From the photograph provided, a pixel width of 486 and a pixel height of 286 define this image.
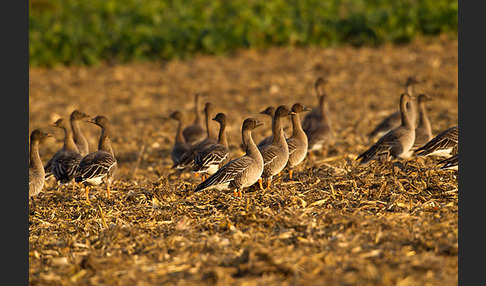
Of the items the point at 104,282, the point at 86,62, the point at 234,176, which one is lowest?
the point at 104,282

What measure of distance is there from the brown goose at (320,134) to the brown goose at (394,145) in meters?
1.08

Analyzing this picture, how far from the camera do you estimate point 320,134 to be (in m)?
13.1

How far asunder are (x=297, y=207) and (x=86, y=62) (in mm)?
17991

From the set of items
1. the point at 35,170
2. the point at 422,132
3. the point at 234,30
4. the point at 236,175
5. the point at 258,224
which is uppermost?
the point at 234,30

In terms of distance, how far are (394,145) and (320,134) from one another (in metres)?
2.01

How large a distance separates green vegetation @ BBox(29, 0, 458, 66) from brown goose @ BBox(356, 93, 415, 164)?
1266 centimetres

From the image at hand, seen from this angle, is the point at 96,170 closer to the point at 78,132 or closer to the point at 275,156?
the point at 275,156

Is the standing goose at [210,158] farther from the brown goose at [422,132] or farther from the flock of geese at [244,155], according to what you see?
the brown goose at [422,132]

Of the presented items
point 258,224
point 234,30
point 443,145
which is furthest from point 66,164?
point 234,30

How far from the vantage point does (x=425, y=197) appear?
8.84 meters

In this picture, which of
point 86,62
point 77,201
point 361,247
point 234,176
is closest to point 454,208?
point 361,247

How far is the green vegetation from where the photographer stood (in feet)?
79.8

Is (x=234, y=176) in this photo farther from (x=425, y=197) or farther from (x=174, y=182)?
(x=425, y=197)

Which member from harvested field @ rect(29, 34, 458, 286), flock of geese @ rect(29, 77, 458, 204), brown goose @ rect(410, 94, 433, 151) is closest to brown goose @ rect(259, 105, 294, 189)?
flock of geese @ rect(29, 77, 458, 204)
